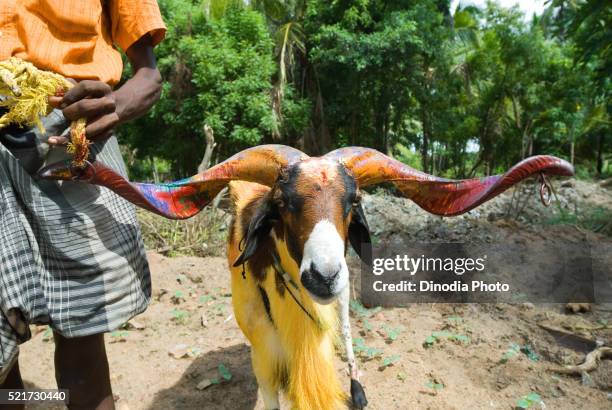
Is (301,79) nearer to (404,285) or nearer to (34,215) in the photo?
(404,285)

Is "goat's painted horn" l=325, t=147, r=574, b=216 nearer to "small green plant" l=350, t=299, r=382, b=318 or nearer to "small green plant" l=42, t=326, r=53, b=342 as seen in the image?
"small green plant" l=350, t=299, r=382, b=318

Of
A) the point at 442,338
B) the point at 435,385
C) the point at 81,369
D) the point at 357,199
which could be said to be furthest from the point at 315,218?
the point at 442,338

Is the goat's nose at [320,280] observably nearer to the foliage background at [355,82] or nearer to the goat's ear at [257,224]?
the goat's ear at [257,224]

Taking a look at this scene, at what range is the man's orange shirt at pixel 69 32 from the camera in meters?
1.60

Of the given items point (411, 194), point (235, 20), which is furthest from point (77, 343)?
point (235, 20)

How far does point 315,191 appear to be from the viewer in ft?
6.92

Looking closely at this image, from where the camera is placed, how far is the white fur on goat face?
189 cm

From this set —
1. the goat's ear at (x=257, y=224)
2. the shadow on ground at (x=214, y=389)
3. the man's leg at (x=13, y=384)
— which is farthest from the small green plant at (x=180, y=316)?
the man's leg at (x=13, y=384)

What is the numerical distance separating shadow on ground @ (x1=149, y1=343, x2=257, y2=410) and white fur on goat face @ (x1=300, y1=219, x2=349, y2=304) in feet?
6.10

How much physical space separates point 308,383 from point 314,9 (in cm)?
1402

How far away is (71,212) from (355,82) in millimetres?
14327

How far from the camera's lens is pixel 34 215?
162 centimetres

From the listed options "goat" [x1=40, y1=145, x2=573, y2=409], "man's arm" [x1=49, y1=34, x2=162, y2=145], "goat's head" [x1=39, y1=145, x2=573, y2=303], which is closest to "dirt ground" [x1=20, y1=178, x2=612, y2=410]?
"goat" [x1=40, y1=145, x2=573, y2=409]

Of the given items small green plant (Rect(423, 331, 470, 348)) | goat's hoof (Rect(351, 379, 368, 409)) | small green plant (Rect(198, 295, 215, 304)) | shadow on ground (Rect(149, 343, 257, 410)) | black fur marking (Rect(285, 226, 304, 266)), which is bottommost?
shadow on ground (Rect(149, 343, 257, 410))
